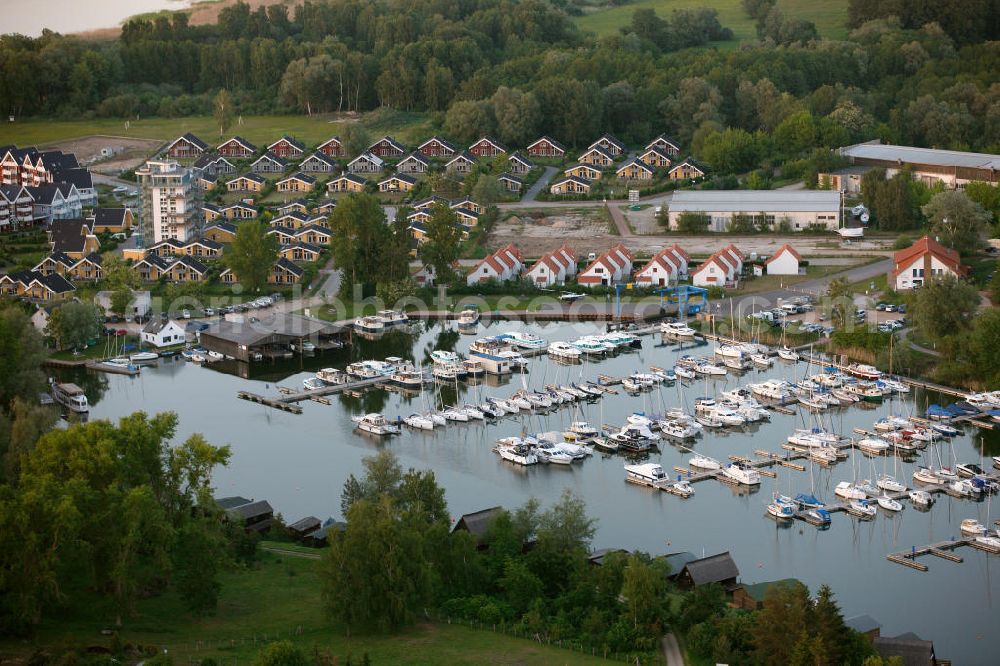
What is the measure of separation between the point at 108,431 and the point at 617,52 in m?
35.1

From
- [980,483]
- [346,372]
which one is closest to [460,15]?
[346,372]

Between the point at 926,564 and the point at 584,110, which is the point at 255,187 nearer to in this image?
the point at 584,110

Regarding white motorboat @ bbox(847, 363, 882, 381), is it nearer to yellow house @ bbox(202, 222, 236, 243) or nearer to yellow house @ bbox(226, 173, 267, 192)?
yellow house @ bbox(202, 222, 236, 243)

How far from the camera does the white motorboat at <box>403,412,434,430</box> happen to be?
72.6ft

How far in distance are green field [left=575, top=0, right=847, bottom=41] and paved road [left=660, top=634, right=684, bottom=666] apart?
41691 mm

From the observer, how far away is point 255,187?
126 feet

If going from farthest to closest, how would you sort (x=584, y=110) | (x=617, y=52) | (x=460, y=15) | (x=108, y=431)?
(x=460, y=15) → (x=617, y=52) → (x=584, y=110) → (x=108, y=431)

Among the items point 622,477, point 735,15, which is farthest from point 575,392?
point 735,15

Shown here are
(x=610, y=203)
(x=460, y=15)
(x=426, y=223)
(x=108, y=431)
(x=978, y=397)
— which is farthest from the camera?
(x=460, y=15)

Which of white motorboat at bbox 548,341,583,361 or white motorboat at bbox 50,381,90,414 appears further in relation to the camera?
white motorboat at bbox 548,341,583,361

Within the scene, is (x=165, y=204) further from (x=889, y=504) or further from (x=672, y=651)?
(x=672, y=651)

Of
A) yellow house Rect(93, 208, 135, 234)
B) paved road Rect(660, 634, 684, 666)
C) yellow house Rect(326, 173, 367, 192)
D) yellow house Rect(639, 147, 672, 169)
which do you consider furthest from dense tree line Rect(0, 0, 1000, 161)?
paved road Rect(660, 634, 684, 666)

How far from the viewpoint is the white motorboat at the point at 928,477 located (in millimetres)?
19469

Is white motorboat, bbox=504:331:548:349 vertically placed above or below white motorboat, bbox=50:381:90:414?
above
